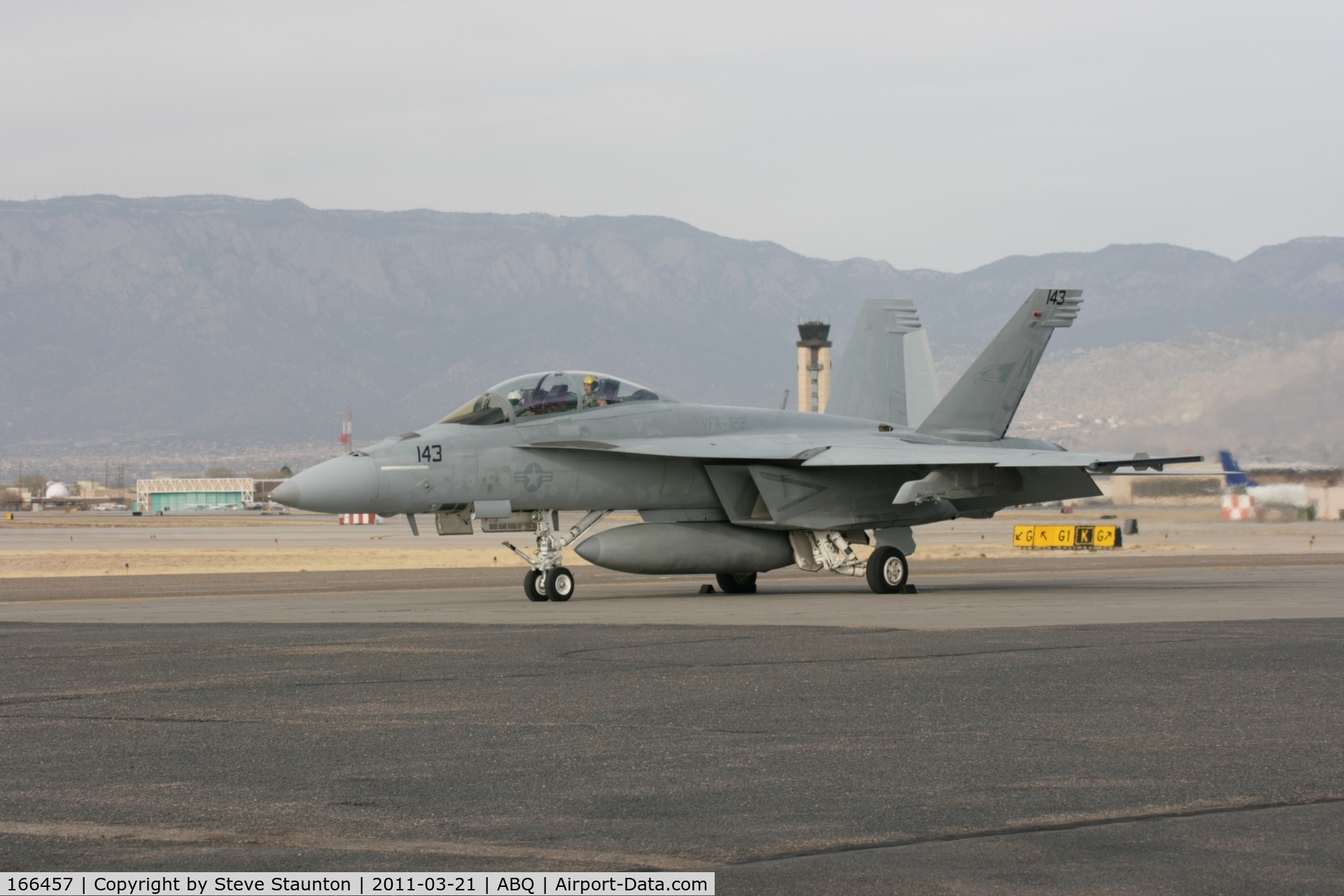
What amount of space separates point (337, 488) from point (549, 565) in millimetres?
3090

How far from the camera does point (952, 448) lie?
826 inches

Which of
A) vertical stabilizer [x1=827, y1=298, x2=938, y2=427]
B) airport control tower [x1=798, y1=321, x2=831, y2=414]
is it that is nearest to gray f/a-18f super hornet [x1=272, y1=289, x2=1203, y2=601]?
vertical stabilizer [x1=827, y1=298, x2=938, y2=427]

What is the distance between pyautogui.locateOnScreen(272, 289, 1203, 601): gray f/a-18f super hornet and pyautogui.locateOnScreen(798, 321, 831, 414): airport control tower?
11497 cm

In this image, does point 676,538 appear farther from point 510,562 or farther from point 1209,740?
point 510,562

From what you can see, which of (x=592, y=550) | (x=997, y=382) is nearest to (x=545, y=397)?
(x=592, y=550)

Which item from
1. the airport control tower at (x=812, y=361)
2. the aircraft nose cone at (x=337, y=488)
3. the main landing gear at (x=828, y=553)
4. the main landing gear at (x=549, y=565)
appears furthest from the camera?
the airport control tower at (x=812, y=361)

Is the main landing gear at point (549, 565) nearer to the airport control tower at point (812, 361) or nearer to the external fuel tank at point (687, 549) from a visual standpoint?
the external fuel tank at point (687, 549)


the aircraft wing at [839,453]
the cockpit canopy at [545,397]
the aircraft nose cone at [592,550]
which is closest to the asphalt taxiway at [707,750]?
the aircraft nose cone at [592,550]

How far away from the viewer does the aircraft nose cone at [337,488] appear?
17859 mm

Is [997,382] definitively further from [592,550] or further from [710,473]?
[592,550]

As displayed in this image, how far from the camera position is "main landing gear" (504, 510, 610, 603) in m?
19.2

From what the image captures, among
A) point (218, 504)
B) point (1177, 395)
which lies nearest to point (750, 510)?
point (1177, 395)

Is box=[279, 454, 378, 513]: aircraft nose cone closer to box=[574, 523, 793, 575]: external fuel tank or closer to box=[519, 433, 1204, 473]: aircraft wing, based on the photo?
box=[519, 433, 1204, 473]: aircraft wing

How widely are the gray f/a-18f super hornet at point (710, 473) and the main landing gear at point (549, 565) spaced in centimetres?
2
